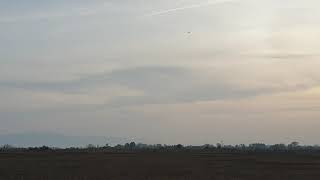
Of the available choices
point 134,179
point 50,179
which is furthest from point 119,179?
point 50,179

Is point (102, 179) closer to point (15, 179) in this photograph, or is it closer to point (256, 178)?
point (15, 179)

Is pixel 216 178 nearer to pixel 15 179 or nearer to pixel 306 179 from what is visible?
pixel 306 179

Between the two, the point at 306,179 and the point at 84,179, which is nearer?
the point at 84,179

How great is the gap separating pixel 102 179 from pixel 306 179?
1731 cm

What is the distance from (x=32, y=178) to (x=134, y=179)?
7788 mm

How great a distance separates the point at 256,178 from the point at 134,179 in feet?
37.3

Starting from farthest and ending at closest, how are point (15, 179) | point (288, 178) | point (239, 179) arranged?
point (288, 178)
point (239, 179)
point (15, 179)

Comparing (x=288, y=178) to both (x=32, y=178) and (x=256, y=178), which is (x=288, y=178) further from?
(x=32, y=178)

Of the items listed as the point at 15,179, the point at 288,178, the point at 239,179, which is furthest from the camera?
the point at 288,178

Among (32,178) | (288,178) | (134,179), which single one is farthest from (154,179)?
(288,178)

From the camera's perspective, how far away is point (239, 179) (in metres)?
48.4

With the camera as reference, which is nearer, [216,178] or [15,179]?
[15,179]

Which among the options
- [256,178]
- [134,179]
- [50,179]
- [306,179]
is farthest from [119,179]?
[306,179]

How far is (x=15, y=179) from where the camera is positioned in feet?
145
